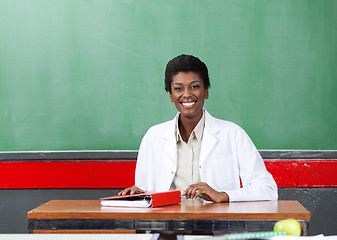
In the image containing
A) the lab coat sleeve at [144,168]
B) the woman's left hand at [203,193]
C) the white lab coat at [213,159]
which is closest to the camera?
the woman's left hand at [203,193]

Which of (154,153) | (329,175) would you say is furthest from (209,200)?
(329,175)

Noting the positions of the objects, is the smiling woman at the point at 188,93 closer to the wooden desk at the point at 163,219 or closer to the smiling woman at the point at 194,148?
the smiling woman at the point at 194,148

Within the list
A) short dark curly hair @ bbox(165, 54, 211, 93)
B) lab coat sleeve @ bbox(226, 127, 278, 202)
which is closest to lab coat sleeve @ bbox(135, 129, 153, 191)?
short dark curly hair @ bbox(165, 54, 211, 93)

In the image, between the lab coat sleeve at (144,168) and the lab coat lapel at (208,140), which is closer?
the lab coat lapel at (208,140)

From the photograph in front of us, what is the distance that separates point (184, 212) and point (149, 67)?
60.1 inches

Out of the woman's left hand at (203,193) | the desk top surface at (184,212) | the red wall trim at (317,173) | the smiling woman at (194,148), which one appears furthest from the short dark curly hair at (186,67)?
the red wall trim at (317,173)

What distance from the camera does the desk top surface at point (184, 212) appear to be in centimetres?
163

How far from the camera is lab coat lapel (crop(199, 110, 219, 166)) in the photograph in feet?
7.76

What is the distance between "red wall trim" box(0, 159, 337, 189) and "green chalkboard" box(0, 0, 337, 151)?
0.12 metres

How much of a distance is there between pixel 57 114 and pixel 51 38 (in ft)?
1.81

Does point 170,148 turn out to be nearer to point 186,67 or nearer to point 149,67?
point 186,67

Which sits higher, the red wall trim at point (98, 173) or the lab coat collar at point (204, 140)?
the lab coat collar at point (204, 140)

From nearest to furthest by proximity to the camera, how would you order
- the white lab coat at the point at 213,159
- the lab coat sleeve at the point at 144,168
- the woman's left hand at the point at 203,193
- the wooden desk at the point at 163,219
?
1. the wooden desk at the point at 163,219
2. the woman's left hand at the point at 203,193
3. the white lab coat at the point at 213,159
4. the lab coat sleeve at the point at 144,168

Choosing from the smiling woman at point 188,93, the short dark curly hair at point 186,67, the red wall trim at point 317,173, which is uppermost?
the short dark curly hair at point 186,67
